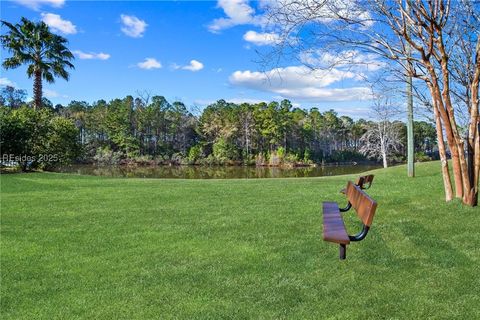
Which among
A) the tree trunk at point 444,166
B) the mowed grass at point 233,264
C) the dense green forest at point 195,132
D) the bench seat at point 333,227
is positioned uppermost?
the dense green forest at point 195,132

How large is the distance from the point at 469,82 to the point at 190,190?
7290mm

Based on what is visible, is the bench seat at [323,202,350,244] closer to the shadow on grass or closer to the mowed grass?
the mowed grass

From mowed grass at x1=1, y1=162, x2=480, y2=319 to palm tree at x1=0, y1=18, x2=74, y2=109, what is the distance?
63.6 ft

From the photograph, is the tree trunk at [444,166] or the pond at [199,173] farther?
the pond at [199,173]

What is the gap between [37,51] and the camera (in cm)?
2500

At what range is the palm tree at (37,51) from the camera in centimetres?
2400

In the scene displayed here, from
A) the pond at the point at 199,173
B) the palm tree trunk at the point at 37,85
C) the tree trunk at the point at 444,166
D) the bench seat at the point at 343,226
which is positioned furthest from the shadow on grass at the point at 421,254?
the pond at the point at 199,173

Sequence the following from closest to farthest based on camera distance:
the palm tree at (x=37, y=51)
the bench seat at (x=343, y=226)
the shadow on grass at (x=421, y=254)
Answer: the bench seat at (x=343, y=226) → the shadow on grass at (x=421, y=254) → the palm tree at (x=37, y=51)

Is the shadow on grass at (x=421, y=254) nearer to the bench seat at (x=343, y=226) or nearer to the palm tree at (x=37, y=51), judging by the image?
the bench seat at (x=343, y=226)

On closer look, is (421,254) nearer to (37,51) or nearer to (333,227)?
(333,227)

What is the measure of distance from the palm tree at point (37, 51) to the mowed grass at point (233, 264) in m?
19.4

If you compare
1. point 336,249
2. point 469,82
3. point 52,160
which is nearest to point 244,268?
point 336,249

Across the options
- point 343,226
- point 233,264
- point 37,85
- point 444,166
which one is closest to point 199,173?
point 37,85

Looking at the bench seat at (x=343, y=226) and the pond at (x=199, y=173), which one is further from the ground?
the bench seat at (x=343, y=226)
